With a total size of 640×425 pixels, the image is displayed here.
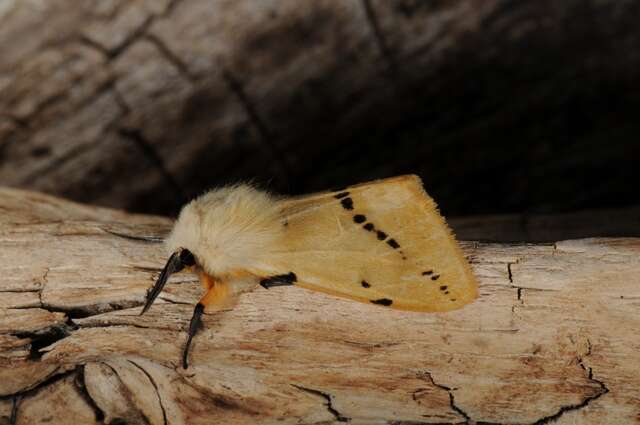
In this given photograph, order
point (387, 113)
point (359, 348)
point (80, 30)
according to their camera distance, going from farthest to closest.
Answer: point (387, 113)
point (80, 30)
point (359, 348)

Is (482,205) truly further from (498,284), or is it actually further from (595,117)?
(498,284)

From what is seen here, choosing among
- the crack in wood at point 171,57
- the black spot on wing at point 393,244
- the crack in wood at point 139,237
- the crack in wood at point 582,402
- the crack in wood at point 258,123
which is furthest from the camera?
the crack in wood at point 258,123

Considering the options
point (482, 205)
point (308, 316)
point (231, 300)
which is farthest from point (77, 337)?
point (482, 205)

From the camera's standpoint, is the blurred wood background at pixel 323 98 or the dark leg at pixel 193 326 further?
the blurred wood background at pixel 323 98

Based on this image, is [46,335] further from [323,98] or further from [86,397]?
[323,98]

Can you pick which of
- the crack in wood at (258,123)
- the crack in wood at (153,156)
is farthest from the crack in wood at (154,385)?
the crack in wood at (258,123)

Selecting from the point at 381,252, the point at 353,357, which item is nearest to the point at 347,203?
the point at 381,252

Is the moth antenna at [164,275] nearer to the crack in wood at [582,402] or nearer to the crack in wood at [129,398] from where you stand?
the crack in wood at [129,398]
